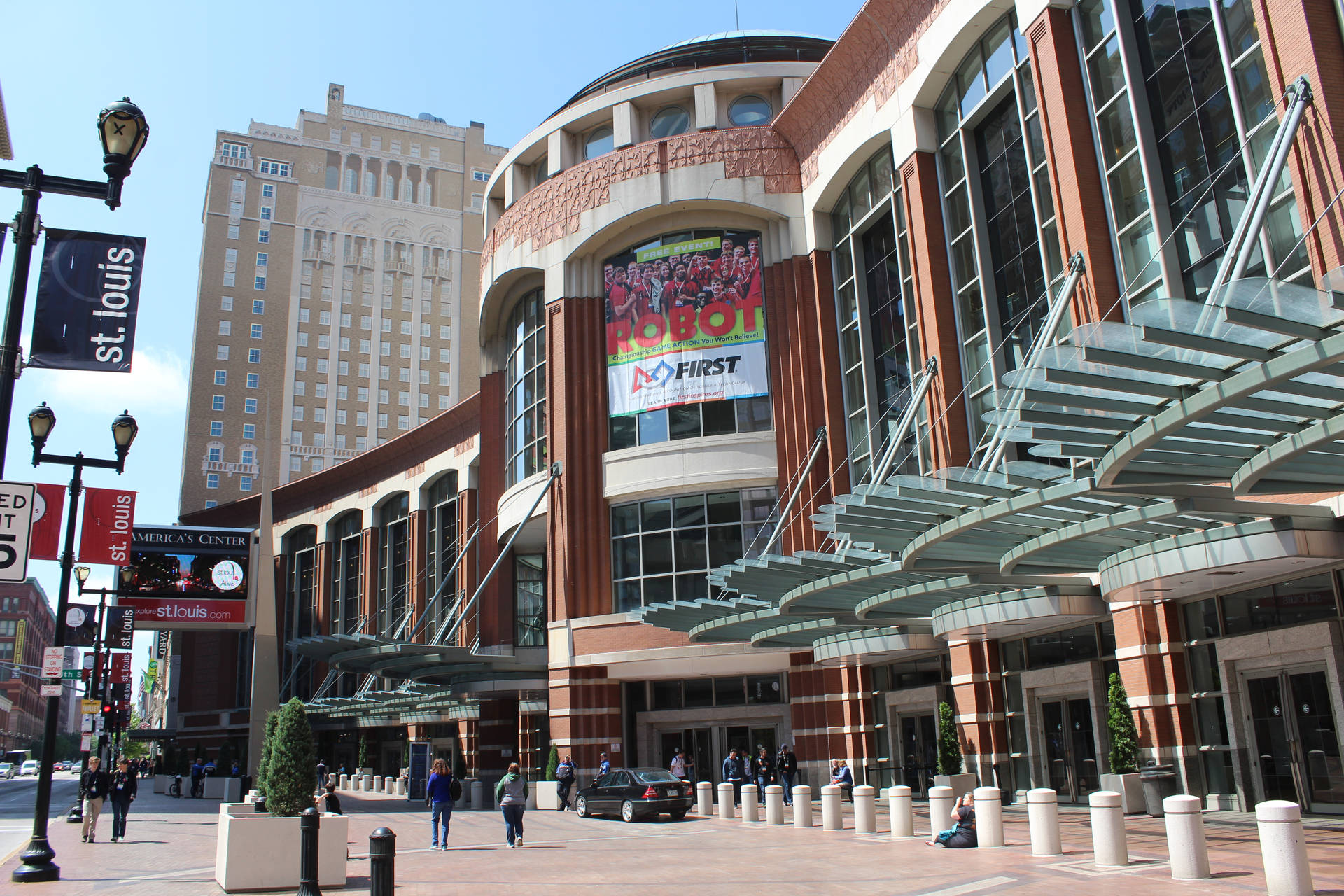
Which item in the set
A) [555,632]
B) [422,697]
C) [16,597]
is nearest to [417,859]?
[555,632]

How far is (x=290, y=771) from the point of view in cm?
1463

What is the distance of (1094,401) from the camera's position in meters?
11.6

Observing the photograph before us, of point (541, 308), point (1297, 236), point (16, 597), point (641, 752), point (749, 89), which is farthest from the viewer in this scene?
point (16, 597)

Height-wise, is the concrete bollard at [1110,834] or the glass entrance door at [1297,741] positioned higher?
the glass entrance door at [1297,741]

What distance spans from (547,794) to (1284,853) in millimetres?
24641

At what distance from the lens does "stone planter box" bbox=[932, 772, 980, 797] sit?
77.0 ft

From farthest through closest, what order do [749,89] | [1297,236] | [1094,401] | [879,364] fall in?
[749,89]
[879,364]
[1297,236]
[1094,401]

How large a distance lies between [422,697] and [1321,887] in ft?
113

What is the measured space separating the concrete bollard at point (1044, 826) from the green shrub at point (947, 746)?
9480 mm

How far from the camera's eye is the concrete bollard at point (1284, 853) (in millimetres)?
10172

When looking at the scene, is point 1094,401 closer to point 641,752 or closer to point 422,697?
point 641,752

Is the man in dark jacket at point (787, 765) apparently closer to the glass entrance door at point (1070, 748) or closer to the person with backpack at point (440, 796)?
the glass entrance door at point (1070, 748)

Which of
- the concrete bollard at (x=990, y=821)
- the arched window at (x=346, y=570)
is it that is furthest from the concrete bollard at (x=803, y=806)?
the arched window at (x=346, y=570)

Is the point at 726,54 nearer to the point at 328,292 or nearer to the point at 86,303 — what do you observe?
the point at 86,303
